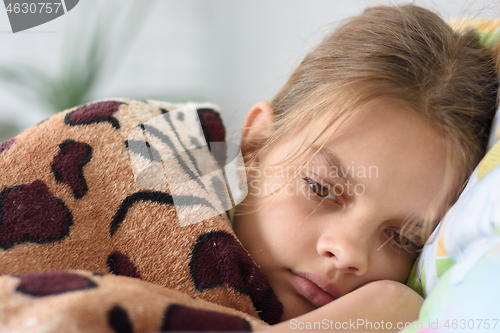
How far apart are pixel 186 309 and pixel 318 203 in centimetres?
31

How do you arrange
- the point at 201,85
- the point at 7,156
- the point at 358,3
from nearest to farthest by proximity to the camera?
the point at 7,156
the point at 358,3
the point at 201,85

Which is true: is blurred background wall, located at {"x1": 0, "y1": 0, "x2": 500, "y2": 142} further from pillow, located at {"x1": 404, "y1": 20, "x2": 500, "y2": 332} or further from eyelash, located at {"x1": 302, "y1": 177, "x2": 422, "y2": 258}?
pillow, located at {"x1": 404, "y1": 20, "x2": 500, "y2": 332}

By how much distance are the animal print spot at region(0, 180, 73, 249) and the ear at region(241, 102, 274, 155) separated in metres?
0.37

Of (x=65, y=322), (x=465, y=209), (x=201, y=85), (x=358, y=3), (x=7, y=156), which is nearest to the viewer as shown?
(x=65, y=322)

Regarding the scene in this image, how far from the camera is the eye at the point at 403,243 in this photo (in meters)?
0.61

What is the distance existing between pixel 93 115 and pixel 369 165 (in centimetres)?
47

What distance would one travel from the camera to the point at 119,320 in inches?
12.9

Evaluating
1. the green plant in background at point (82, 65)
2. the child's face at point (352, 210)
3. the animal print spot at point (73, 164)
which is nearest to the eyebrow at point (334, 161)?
the child's face at point (352, 210)

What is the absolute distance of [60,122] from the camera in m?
0.62

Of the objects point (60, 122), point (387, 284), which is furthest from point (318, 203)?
point (60, 122)

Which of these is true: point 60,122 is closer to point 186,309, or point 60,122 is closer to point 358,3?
point 186,309

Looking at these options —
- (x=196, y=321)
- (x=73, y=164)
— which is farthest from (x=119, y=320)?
(x=73, y=164)

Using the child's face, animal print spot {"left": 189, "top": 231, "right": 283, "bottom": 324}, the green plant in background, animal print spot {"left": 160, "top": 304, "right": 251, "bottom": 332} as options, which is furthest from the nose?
the green plant in background

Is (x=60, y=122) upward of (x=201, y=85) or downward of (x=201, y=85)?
upward
